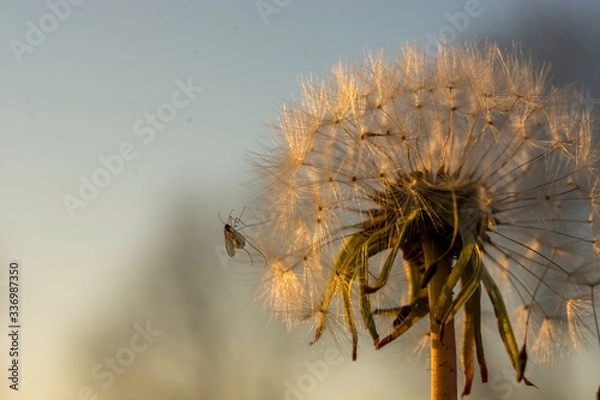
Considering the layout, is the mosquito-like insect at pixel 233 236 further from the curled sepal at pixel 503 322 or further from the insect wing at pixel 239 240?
the curled sepal at pixel 503 322

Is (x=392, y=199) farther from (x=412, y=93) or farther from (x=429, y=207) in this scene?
(x=412, y=93)

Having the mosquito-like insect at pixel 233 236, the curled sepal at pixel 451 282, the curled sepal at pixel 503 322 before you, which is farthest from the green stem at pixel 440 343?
the mosquito-like insect at pixel 233 236

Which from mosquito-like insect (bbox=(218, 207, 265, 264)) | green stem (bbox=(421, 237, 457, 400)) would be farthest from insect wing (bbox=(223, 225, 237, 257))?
green stem (bbox=(421, 237, 457, 400))

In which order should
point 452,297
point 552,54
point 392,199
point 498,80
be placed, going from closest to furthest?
point 452,297
point 392,199
point 498,80
point 552,54

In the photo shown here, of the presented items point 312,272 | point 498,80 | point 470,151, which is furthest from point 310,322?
A: point 498,80

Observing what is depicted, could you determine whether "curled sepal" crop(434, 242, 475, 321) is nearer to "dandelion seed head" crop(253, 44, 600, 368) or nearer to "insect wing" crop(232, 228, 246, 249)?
"dandelion seed head" crop(253, 44, 600, 368)
